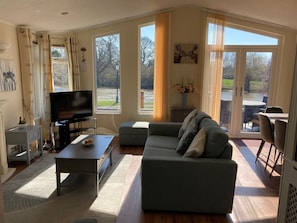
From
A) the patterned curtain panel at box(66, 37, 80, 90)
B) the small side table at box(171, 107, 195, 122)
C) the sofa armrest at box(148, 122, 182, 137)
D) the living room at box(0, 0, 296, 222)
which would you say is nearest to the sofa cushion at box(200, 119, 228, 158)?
the sofa armrest at box(148, 122, 182, 137)

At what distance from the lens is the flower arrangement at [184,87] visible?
532 cm

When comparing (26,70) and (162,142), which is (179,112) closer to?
(162,142)

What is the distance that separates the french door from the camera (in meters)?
5.54

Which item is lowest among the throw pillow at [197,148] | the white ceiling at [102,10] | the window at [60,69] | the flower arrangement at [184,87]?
the throw pillow at [197,148]

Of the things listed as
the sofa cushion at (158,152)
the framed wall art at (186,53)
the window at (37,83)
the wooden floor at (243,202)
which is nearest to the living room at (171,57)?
the framed wall art at (186,53)

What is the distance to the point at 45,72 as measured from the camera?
5137 mm

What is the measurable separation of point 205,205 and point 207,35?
13.1 feet

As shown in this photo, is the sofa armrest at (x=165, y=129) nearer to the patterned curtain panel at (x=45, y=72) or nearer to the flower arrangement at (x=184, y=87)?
the flower arrangement at (x=184, y=87)

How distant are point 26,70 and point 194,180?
12.2 ft

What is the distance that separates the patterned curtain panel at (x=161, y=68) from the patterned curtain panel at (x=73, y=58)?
6.04 ft

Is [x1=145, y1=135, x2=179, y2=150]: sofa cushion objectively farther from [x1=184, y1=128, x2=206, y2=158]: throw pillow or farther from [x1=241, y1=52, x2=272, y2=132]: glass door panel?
[x1=241, y1=52, x2=272, y2=132]: glass door panel

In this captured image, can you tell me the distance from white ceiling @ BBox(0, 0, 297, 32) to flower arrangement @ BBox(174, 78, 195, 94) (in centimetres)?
168

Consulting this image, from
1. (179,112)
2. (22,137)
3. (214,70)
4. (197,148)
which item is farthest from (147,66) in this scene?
(197,148)

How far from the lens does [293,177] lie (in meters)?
1.76
